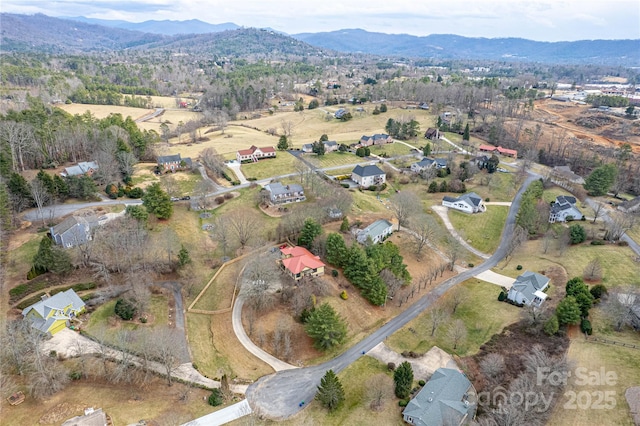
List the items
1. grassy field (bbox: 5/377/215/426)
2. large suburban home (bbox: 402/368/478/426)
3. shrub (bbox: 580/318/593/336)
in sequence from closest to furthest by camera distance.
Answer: grassy field (bbox: 5/377/215/426)
large suburban home (bbox: 402/368/478/426)
shrub (bbox: 580/318/593/336)

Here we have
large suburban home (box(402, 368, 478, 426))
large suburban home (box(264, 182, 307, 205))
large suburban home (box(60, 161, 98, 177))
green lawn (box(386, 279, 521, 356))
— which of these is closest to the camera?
large suburban home (box(402, 368, 478, 426))

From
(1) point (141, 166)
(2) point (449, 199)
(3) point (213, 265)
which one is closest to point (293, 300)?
(3) point (213, 265)

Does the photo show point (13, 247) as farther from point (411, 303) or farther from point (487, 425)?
point (487, 425)

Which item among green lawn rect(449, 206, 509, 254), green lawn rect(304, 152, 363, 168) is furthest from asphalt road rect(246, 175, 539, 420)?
green lawn rect(304, 152, 363, 168)

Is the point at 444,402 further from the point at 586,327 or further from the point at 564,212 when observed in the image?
the point at 564,212

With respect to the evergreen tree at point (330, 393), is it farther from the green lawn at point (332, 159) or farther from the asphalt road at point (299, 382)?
the green lawn at point (332, 159)

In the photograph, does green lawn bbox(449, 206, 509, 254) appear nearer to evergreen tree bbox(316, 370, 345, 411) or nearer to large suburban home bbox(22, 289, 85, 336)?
evergreen tree bbox(316, 370, 345, 411)
